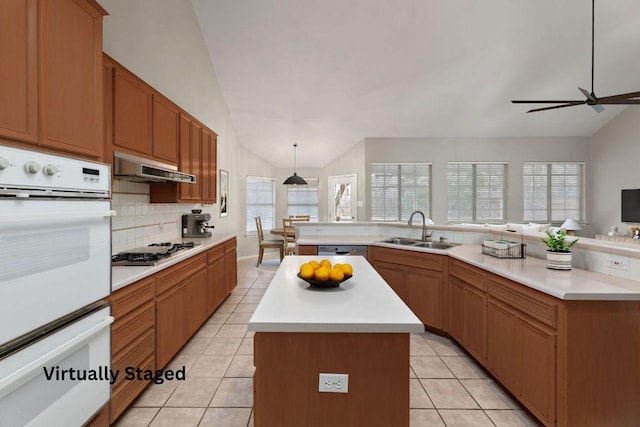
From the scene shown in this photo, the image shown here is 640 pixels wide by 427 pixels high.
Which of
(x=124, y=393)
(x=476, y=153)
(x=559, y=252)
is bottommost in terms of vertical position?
(x=124, y=393)

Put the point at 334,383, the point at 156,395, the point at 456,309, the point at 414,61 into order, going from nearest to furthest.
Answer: the point at 334,383 < the point at 156,395 < the point at 456,309 < the point at 414,61

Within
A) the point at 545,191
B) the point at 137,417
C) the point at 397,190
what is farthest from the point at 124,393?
the point at 545,191

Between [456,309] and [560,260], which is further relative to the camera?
[456,309]

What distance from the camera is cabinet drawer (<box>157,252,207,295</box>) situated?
228cm

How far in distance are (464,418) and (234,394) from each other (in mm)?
1501

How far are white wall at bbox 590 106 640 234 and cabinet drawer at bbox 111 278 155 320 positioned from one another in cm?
825

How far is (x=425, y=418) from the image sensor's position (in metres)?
1.88

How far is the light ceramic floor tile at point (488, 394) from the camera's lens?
2.00 m

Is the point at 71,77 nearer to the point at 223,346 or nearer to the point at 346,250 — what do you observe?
the point at 223,346

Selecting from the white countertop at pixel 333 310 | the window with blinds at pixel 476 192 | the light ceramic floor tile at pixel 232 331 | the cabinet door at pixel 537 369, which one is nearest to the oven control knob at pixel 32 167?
the white countertop at pixel 333 310

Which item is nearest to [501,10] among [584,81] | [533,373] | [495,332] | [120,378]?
[584,81]

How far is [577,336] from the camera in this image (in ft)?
5.23

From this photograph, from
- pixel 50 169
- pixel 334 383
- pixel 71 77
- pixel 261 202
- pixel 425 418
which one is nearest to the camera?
pixel 334 383

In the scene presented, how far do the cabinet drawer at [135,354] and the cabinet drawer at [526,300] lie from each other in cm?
241
